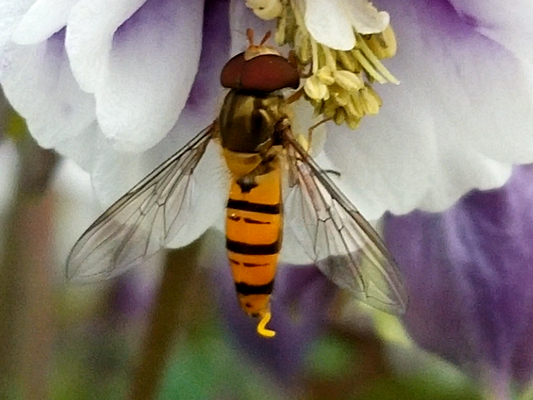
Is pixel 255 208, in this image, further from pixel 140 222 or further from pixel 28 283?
pixel 28 283

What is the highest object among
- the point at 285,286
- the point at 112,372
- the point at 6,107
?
the point at 6,107

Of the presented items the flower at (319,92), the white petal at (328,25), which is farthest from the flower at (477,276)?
the white petal at (328,25)

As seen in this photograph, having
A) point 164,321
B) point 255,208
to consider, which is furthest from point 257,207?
point 164,321

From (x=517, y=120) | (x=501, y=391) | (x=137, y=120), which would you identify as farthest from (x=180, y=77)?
(x=501, y=391)

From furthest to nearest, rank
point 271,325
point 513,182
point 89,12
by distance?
1. point 271,325
2. point 513,182
3. point 89,12

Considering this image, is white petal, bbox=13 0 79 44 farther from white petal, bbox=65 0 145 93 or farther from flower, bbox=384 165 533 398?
flower, bbox=384 165 533 398

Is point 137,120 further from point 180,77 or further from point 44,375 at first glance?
point 44,375
